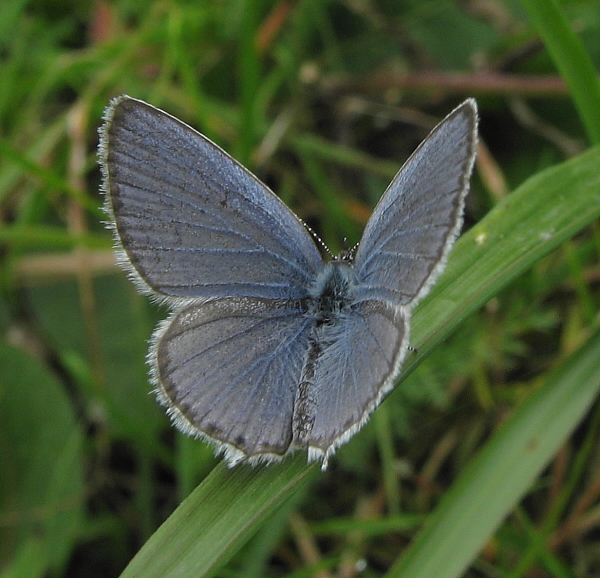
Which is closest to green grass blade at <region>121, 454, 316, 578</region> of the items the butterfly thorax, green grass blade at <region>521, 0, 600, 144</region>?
the butterfly thorax

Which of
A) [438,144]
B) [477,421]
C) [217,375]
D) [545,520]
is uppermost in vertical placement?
[438,144]

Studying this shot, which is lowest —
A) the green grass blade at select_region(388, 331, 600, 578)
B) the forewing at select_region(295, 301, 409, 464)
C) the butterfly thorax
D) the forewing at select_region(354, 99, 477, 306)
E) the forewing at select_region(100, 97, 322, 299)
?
the green grass blade at select_region(388, 331, 600, 578)

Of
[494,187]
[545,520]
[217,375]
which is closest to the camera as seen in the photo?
[217,375]

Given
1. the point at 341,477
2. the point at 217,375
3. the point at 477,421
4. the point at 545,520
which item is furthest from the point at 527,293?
the point at 217,375

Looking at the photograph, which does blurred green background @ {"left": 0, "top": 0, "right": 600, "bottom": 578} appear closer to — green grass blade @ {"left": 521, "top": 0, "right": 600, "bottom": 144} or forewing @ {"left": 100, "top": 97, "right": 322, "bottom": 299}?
green grass blade @ {"left": 521, "top": 0, "right": 600, "bottom": 144}

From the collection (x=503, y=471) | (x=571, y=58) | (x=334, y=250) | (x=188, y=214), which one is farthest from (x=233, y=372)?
(x=334, y=250)

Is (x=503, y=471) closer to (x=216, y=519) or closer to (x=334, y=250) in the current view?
(x=216, y=519)

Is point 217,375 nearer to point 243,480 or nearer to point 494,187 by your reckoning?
point 243,480
